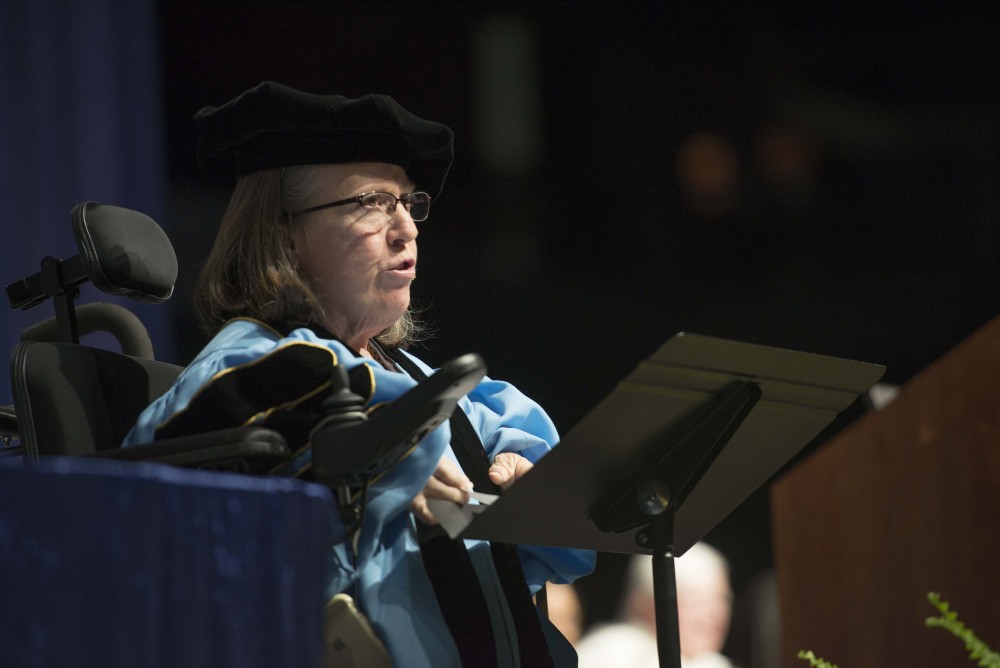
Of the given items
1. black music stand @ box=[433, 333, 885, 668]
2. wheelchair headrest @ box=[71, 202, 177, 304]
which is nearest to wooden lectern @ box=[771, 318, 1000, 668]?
black music stand @ box=[433, 333, 885, 668]

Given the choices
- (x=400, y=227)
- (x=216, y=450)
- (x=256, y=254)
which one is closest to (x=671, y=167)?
(x=400, y=227)

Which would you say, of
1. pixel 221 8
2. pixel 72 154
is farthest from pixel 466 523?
pixel 221 8

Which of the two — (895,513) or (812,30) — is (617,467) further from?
(812,30)

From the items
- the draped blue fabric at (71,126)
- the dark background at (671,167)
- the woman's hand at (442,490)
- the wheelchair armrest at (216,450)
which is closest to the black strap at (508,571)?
the woman's hand at (442,490)

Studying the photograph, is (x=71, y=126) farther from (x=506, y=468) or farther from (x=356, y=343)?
(x=506, y=468)

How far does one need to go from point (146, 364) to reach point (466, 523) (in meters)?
0.68

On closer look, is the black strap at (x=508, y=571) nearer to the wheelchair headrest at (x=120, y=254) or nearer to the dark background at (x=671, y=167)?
the wheelchair headrest at (x=120, y=254)

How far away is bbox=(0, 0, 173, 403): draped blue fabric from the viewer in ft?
A: 9.70

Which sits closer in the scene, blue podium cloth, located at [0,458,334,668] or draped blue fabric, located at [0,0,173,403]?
blue podium cloth, located at [0,458,334,668]

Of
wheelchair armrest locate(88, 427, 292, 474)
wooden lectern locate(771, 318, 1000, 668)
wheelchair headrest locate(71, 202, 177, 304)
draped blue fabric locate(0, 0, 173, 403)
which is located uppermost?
draped blue fabric locate(0, 0, 173, 403)

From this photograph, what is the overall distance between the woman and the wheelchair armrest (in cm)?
11

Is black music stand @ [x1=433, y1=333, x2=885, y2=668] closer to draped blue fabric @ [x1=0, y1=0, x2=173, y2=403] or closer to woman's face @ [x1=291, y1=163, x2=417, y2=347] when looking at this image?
woman's face @ [x1=291, y1=163, x2=417, y2=347]

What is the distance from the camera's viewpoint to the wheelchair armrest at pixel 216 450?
1494 mm

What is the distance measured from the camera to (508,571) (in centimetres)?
194
